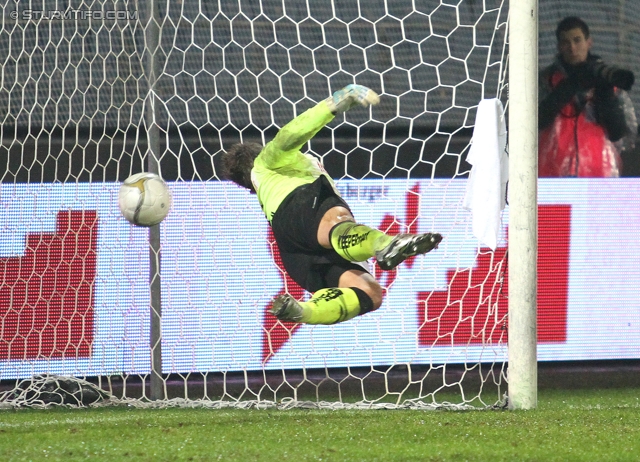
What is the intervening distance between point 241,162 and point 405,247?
4.81 ft

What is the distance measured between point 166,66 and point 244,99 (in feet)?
1.83

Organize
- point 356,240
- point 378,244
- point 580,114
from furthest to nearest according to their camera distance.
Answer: point 580,114
point 356,240
point 378,244

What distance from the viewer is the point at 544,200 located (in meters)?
6.78

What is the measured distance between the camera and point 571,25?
7.20 meters

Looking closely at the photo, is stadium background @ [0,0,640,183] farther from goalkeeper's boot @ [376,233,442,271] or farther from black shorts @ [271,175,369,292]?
goalkeeper's boot @ [376,233,442,271]

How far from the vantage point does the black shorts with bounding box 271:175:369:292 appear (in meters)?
4.90

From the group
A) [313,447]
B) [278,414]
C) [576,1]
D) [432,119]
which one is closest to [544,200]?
[432,119]

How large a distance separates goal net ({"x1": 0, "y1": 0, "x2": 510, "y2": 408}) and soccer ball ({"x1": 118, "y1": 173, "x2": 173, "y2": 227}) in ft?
3.27

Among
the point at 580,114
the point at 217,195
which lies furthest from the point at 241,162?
the point at 580,114

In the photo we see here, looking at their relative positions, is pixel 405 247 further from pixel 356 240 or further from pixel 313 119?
pixel 313 119

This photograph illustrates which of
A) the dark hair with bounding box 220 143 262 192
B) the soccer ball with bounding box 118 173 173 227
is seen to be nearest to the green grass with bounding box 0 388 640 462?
the soccer ball with bounding box 118 173 173 227

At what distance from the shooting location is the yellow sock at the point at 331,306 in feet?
15.0

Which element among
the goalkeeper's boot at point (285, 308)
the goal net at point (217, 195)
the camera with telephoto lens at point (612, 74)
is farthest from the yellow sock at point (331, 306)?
the camera with telephoto lens at point (612, 74)

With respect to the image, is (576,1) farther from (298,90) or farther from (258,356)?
(258,356)
